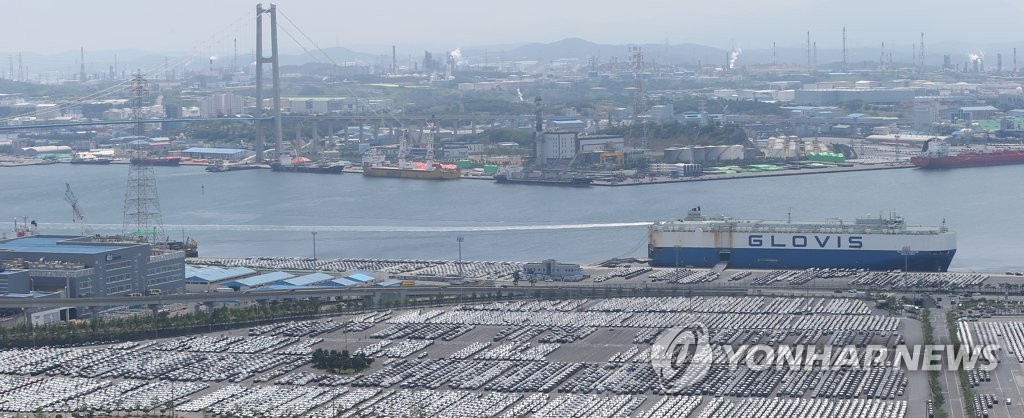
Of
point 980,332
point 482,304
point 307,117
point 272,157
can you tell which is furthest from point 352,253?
point 307,117

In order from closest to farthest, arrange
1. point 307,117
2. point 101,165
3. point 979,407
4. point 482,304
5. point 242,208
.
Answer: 1. point 979,407
2. point 482,304
3. point 242,208
4. point 101,165
5. point 307,117

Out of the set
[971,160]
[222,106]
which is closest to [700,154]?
[971,160]

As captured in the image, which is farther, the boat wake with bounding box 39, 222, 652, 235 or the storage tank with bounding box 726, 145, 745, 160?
the storage tank with bounding box 726, 145, 745, 160

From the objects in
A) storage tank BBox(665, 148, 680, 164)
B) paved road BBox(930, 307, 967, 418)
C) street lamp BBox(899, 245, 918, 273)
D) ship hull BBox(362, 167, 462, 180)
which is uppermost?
storage tank BBox(665, 148, 680, 164)

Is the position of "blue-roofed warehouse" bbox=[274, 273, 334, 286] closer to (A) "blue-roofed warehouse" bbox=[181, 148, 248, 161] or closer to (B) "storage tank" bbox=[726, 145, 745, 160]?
(B) "storage tank" bbox=[726, 145, 745, 160]

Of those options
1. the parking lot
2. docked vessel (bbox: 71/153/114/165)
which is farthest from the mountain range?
the parking lot

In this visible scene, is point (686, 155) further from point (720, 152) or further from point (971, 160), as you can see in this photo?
point (971, 160)

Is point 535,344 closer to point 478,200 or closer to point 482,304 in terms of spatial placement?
point 482,304
